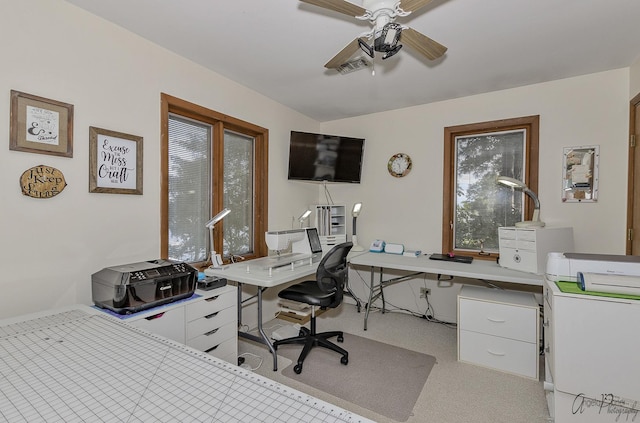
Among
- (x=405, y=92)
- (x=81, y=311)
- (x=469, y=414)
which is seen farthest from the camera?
(x=405, y=92)

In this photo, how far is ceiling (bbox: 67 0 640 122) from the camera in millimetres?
1763

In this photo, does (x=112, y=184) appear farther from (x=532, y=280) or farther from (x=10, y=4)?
(x=532, y=280)

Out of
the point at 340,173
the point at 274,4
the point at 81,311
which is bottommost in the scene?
the point at 81,311

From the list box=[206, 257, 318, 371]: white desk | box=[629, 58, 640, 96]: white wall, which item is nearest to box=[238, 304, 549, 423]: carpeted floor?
box=[206, 257, 318, 371]: white desk

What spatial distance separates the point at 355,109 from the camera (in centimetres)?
353

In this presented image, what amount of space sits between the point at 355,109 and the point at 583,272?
265cm

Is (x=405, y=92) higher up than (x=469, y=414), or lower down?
higher up

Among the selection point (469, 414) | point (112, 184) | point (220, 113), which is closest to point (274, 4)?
point (220, 113)

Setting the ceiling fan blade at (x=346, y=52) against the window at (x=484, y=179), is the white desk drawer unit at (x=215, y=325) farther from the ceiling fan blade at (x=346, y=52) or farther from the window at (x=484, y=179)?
the window at (x=484, y=179)

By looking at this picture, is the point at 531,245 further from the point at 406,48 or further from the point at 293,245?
the point at 293,245

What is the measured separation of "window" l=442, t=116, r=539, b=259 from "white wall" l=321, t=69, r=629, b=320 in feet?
0.28

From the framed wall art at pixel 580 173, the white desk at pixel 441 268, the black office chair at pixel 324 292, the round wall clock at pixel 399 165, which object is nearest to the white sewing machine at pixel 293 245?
the black office chair at pixel 324 292

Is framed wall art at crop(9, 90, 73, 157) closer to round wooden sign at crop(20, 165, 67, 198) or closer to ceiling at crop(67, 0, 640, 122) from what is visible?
round wooden sign at crop(20, 165, 67, 198)

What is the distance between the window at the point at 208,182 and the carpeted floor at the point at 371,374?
1.17 meters
